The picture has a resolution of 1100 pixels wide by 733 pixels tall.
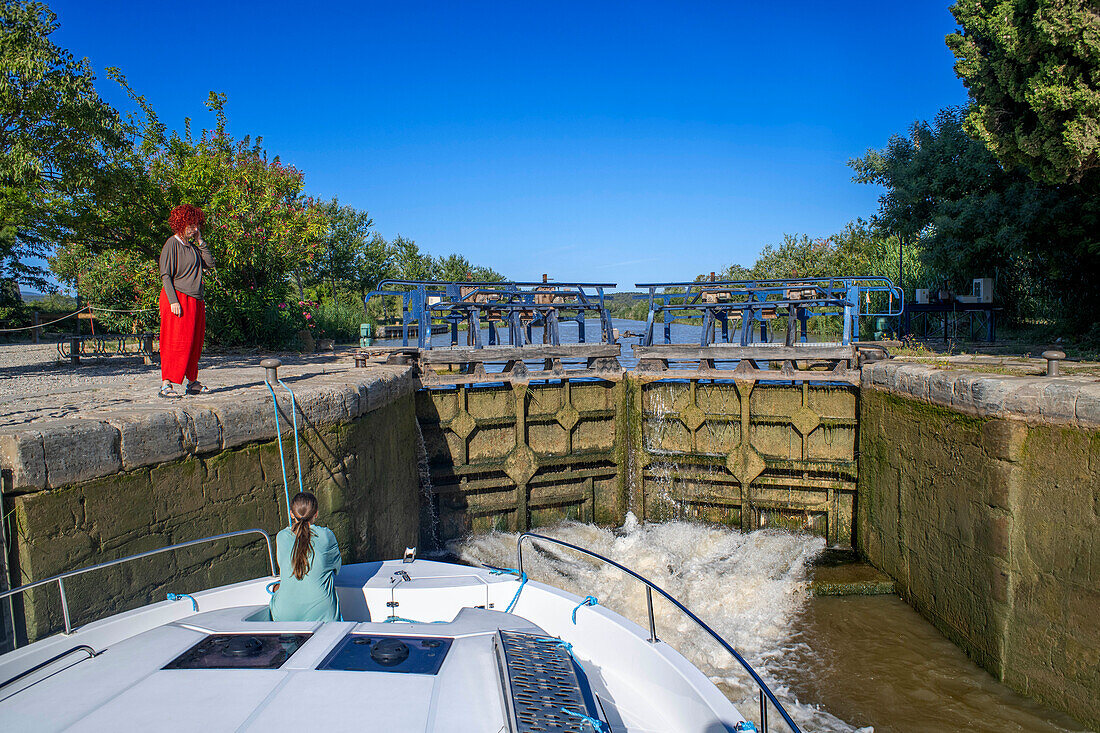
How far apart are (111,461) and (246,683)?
7.08 ft

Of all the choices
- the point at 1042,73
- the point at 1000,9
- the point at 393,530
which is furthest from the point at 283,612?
the point at 1000,9

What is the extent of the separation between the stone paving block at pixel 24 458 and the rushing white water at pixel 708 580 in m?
5.10

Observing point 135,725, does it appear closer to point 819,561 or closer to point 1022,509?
point 1022,509

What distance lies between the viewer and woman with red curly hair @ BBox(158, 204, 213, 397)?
4.70 meters

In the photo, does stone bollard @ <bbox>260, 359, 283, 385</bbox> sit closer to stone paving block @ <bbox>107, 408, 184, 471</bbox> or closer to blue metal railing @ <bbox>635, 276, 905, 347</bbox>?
stone paving block @ <bbox>107, 408, 184, 471</bbox>

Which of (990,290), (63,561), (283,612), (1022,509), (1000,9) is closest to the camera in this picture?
(283,612)

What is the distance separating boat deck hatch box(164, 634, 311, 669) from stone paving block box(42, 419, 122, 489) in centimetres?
160

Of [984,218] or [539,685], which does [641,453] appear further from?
[984,218]

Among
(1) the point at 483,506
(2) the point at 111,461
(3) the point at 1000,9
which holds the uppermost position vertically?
(3) the point at 1000,9

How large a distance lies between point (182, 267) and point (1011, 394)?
658 cm

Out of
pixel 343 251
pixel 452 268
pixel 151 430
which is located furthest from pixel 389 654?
pixel 452 268

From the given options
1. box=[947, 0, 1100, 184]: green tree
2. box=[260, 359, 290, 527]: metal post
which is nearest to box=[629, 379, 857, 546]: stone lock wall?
box=[947, 0, 1100, 184]: green tree

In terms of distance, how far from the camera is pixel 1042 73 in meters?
7.22

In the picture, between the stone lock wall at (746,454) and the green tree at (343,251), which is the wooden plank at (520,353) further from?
the green tree at (343,251)
